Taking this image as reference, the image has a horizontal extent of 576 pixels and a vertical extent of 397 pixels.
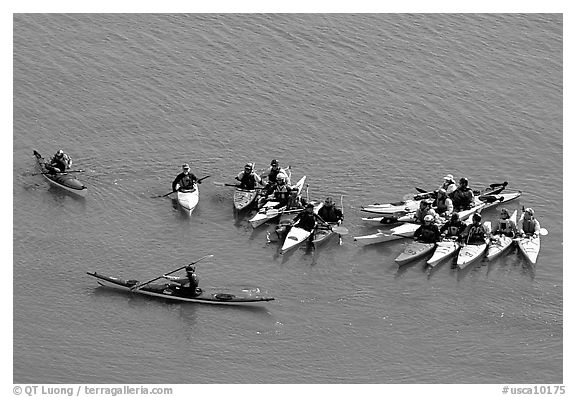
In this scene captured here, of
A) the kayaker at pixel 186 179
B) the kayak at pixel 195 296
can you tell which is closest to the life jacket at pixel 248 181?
the kayaker at pixel 186 179

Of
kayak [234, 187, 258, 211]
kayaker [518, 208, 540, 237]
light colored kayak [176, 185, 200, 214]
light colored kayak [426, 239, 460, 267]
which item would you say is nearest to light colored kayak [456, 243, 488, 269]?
light colored kayak [426, 239, 460, 267]

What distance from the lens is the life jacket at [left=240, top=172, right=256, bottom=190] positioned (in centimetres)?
6378

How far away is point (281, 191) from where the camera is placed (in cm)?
6238

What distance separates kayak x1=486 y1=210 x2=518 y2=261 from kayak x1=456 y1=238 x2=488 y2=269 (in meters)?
0.30

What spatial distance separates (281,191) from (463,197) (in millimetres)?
8335

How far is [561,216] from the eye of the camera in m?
63.3

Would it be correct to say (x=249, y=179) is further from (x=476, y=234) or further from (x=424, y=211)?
(x=476, y=234)

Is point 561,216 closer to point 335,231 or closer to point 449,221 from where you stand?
point 449,221

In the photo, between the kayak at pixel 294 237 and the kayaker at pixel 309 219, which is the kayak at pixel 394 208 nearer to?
the kayaker at pixel 309 219

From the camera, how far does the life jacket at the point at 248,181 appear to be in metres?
63.8

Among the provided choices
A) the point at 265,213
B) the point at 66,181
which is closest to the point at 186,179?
the point at 265,213

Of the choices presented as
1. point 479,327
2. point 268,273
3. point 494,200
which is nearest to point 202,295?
point 268,273

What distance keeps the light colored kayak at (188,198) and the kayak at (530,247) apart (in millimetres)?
15055

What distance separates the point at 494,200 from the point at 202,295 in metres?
15.6
